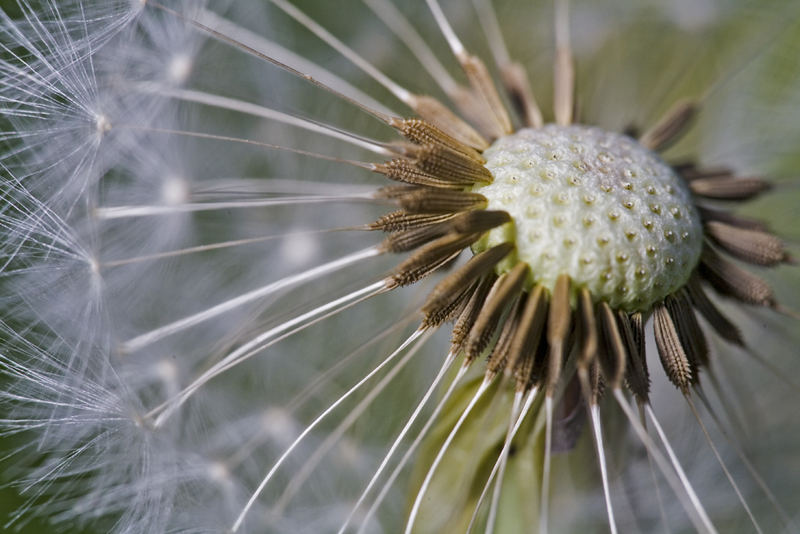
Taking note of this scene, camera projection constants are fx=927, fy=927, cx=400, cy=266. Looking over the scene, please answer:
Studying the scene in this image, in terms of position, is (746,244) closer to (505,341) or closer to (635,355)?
(635,355)

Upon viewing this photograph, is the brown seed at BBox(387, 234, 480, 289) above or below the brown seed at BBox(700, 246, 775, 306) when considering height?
above

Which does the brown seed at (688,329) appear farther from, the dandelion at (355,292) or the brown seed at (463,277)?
the brown seed at (463,277)

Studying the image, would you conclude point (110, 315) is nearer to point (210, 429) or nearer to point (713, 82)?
point (210, 429)

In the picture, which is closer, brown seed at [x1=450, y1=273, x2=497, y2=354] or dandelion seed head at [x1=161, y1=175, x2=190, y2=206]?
brown seed at [x1=450, y1=273, x2=497, y2=354]

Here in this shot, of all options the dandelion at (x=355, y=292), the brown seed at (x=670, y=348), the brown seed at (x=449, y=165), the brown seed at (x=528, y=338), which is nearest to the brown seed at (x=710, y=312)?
the dandelion at (x=355, y=292)

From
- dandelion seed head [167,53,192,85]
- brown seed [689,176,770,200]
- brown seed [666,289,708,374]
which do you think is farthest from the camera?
dandelion seed head [167,53,192,85]

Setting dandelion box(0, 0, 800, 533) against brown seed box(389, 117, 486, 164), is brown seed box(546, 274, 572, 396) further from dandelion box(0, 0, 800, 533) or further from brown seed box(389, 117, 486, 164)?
brown seed box(389, 117, 486, 164)

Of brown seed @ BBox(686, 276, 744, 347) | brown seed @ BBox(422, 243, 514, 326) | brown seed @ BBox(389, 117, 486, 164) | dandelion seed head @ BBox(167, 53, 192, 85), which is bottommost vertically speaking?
brown seed @ BBox(686, 276, 744, 347)

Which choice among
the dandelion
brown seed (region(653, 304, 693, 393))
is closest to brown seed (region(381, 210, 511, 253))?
the dandelion
